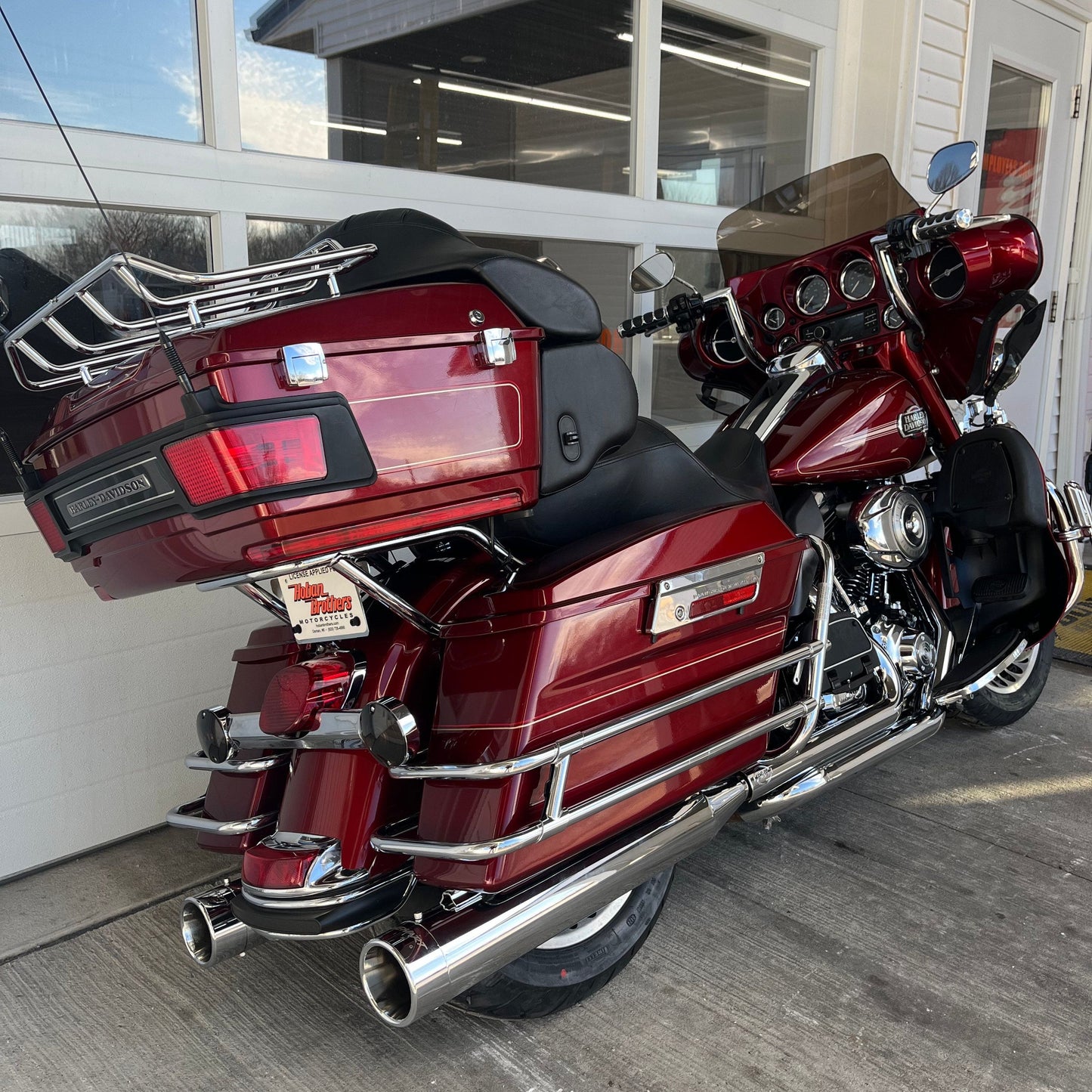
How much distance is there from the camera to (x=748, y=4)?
3.73 meters

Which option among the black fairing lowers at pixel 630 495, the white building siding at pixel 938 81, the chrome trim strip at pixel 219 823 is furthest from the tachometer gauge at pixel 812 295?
the white building siding at pixel 938 81

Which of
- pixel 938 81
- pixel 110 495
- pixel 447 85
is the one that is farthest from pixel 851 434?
pixel 938 81

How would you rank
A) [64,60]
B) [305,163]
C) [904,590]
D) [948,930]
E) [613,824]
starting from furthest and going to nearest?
[305,163], [904,590], [64,60], [948,930], [613,824]

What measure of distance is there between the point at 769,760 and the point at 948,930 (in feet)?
1.86

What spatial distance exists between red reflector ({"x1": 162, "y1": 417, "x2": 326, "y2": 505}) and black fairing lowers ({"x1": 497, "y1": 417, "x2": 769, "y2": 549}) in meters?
0.43

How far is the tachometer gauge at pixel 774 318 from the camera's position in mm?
2625

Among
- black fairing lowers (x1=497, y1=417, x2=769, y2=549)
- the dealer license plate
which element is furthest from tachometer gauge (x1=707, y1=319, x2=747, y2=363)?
the dealer license plate

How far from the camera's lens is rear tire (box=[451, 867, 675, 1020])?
1.71m

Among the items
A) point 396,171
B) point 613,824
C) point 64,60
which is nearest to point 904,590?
point 613,824

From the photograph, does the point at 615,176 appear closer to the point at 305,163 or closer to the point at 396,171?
the point at 396,171

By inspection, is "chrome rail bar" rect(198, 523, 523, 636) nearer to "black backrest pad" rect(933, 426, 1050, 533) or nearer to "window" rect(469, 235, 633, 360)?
"black backrest pad" rect(933, 426, 1050, 533)

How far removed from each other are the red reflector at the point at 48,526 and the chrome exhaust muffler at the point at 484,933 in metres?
0.76

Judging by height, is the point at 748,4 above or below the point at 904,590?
above

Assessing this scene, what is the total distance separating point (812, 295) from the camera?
2562 millimetres
